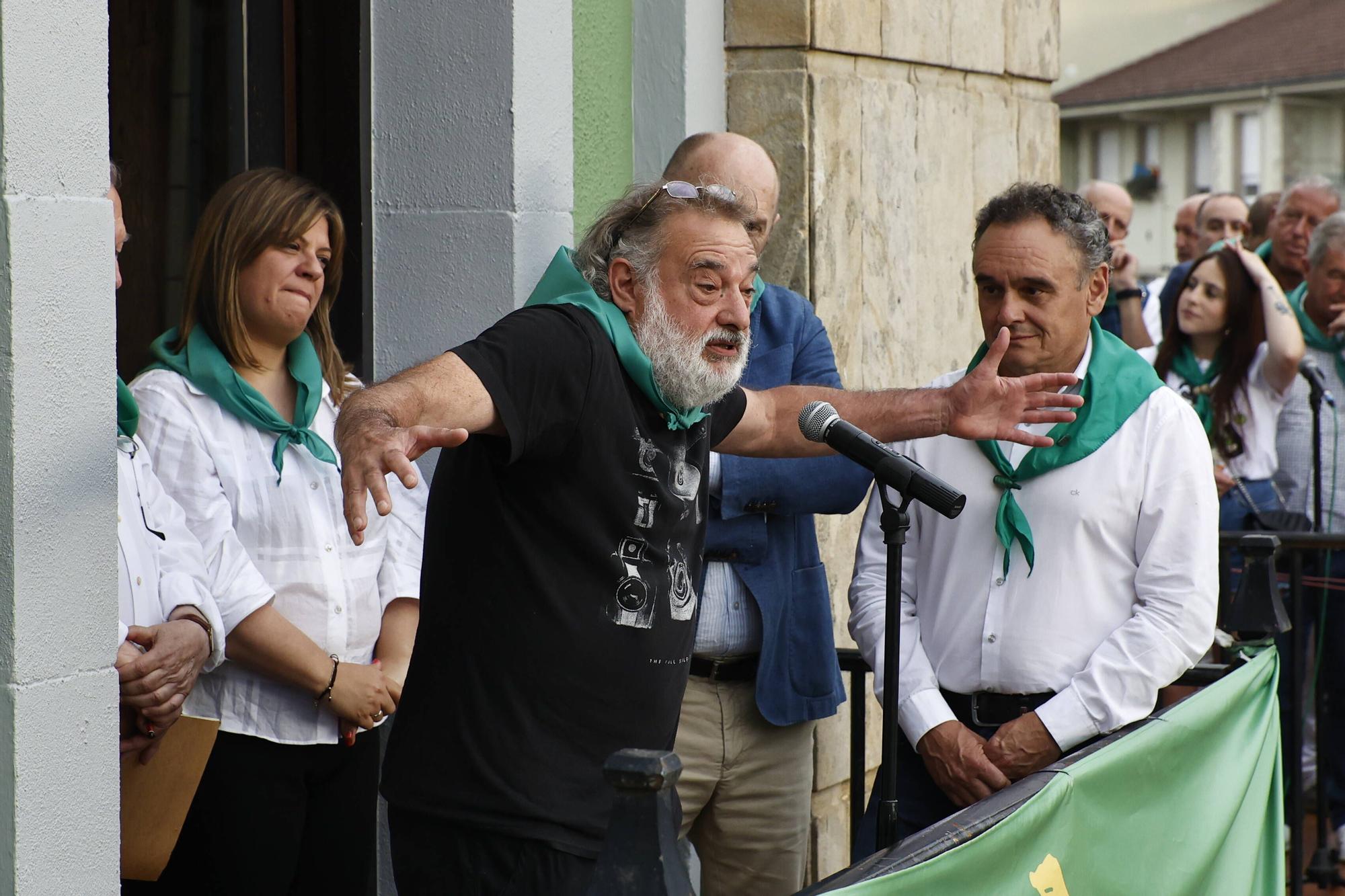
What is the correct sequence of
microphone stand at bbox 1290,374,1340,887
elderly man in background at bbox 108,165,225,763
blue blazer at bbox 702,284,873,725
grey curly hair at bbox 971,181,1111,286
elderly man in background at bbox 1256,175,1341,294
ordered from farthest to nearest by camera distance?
A: elderly man in background at bbox 1256,175,1341,294 → microphone stand at bbox 1290,374,1340,887 → blue blazer at bbox 702,284,873,725 → grey curly hair at bbox 971,181,1111,286 → elderly man in background at bbox 108,165,225,763

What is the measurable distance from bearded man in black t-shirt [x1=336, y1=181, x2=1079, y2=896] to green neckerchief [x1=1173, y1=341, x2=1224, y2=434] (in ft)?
12.5

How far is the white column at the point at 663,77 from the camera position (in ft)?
15.2

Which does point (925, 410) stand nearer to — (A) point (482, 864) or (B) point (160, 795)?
(A) point (482, 864)

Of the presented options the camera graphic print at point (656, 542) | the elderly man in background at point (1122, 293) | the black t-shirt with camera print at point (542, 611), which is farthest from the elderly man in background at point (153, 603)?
the elderly man in background at point (1122, 293)

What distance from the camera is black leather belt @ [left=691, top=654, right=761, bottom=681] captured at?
11.9 feet

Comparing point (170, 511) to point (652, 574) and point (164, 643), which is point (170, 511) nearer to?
point (164, 643)

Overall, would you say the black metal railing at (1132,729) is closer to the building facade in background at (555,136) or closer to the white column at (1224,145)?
the building facade in background at (555,136)

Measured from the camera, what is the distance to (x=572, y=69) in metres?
4.32

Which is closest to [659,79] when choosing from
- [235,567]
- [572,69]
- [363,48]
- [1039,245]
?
[572,69]

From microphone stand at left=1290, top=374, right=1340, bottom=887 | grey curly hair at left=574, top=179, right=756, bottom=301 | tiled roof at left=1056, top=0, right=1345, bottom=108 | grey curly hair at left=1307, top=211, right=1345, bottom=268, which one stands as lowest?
microphone stand at left=1290, top=374, right=1340, bottom=887

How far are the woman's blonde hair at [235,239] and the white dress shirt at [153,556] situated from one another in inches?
14.1

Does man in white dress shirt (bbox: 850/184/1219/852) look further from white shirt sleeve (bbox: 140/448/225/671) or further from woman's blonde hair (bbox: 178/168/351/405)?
woman's blonde hair (bbox: 178/168/351/405)

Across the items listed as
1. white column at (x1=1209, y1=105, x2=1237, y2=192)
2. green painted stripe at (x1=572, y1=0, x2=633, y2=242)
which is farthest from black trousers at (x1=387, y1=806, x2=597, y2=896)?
white column at (x1=1209, y1=105, x2=1237, y2=192)

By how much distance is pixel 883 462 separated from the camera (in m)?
2.73
